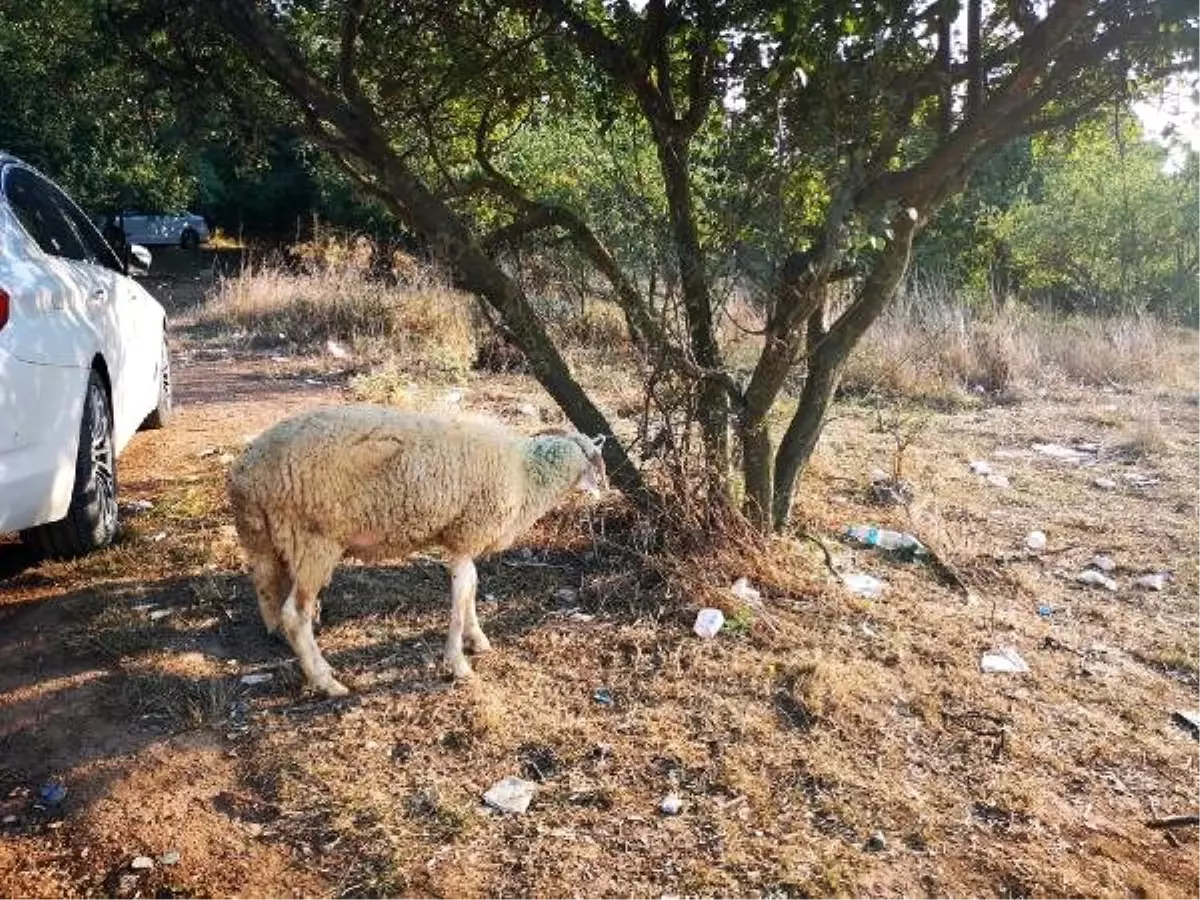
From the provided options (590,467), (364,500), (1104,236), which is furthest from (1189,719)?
(1104,236)

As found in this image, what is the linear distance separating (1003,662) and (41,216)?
17.5 feet

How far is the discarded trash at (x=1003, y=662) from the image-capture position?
14.7ft

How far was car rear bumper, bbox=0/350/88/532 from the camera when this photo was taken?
3852 millimetres

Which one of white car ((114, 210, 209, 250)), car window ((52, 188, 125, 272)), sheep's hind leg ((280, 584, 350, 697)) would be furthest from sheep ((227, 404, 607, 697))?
white car ((114, 210, 209, 250))

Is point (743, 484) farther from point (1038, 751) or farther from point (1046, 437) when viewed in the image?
point (1046, 437)

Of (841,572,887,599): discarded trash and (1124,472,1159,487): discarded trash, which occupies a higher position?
(841,572,887,599): discarded trash

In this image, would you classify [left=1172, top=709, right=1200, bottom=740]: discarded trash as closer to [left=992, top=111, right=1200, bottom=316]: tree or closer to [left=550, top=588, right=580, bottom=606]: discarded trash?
[left=550, top=588, right=580, bottom=606]: discarded trash

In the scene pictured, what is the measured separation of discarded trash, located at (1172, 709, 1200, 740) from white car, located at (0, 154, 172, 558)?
493cm

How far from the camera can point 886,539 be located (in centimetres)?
593

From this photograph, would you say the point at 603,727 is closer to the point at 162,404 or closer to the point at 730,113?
the point at 730,113

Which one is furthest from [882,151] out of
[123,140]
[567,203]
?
[123,140]

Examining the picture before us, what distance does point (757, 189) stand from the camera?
464cm

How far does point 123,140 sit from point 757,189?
16.0 feet

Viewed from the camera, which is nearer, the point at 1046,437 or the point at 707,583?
the point at 707,583
